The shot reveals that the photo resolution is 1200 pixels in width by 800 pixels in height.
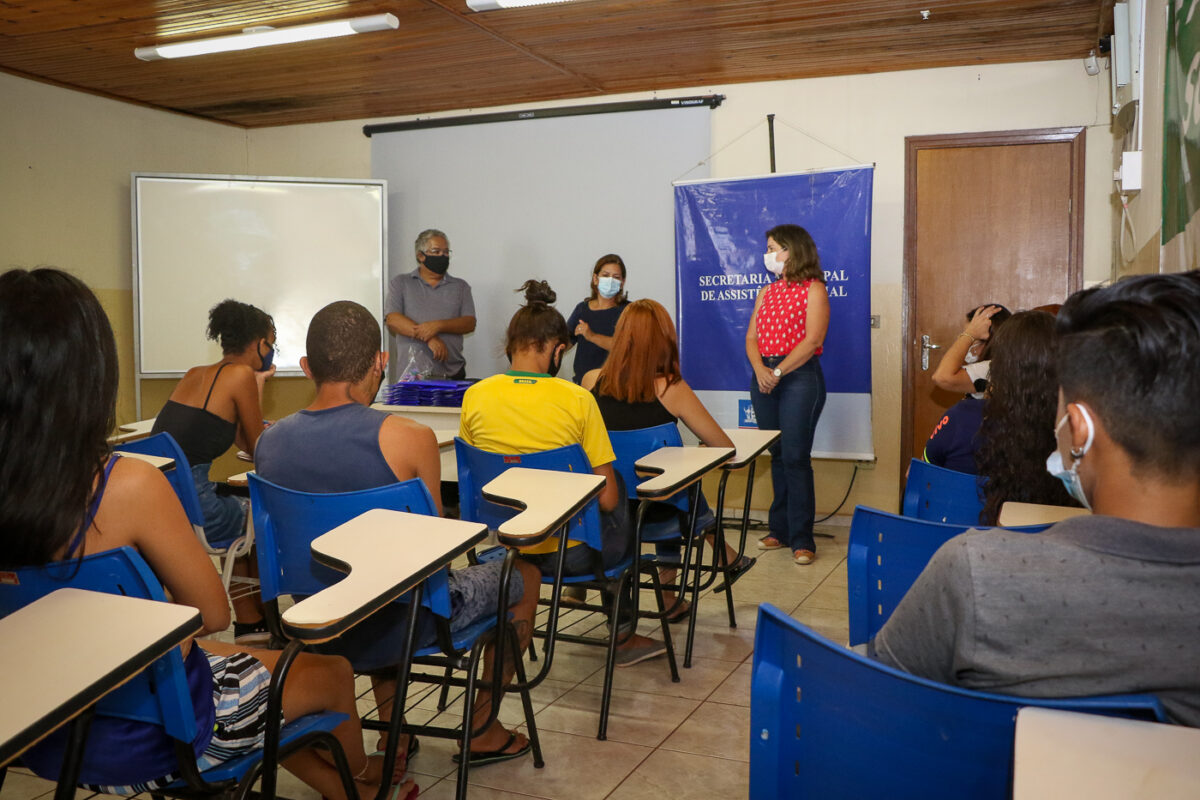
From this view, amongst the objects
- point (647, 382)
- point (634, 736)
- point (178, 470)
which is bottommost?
point (634, 736)

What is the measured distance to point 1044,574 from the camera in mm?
912

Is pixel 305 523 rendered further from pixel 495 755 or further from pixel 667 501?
pixel 667 501

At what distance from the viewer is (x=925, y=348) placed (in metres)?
5.29

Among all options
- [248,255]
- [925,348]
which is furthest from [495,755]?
[248,255]

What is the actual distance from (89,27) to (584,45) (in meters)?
2.32

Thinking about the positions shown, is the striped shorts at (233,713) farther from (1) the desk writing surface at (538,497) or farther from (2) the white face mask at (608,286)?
(2) the white face mask at (608,286)

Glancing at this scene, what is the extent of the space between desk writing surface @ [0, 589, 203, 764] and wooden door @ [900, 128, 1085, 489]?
4.71 m

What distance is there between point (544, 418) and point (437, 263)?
3350 millimetres

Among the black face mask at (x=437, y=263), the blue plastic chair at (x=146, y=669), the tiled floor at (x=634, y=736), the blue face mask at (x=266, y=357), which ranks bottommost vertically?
the tiled floor at (x=634, y=736)

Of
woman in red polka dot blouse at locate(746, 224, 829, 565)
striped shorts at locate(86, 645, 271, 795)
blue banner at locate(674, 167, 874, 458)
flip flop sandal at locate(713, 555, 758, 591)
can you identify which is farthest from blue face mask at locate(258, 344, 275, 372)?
blue banner at locate(674, 167, 874, 458)

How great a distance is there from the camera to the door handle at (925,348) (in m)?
5.27

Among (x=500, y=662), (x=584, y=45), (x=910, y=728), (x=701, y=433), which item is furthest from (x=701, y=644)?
(x=584, y=45)

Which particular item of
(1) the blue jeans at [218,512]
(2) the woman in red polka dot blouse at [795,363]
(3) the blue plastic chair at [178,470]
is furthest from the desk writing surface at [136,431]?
(2) the woman in red polka dot blouse at [795,363]

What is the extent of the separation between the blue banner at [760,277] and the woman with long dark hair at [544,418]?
2.57 metres
